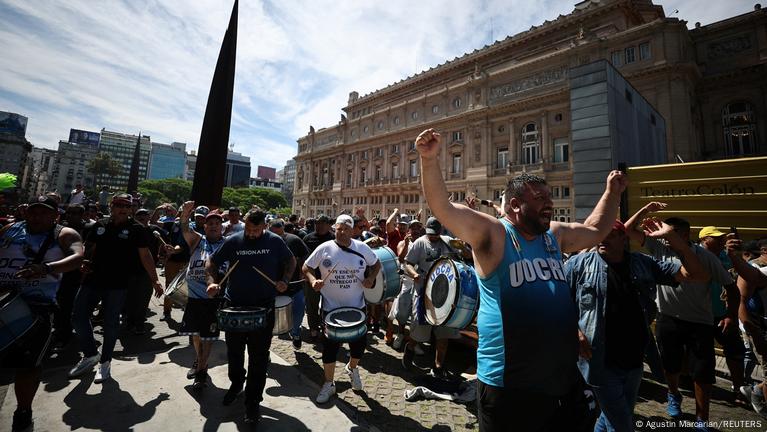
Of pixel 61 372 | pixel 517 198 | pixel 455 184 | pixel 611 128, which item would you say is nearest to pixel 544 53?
pixel 455 184

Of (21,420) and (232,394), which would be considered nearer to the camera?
(21,420)

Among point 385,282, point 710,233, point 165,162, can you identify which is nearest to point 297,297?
point 385,282

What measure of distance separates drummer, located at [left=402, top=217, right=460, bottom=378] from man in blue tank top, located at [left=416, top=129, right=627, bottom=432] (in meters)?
2.31

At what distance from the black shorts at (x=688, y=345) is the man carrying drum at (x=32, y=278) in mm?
6875

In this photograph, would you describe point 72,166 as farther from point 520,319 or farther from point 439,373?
point 520,319

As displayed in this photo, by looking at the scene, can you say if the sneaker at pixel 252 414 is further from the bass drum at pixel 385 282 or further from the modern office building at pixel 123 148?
the modern office building at pixel 123 148

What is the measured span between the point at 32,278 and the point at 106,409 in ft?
5.26

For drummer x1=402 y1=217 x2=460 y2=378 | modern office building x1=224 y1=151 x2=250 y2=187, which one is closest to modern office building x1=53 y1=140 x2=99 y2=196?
modern office building x1=224 y1=151 x2=250 y2=187

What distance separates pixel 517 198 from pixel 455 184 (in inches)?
1348

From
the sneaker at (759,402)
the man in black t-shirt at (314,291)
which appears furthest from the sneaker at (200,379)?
the sneaker at (759,402)

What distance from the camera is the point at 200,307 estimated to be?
168 inches

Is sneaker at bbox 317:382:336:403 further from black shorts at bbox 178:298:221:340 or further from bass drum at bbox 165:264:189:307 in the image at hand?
bass drum at bbox 165:264:189:307

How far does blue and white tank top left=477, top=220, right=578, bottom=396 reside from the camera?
1904 millimetres

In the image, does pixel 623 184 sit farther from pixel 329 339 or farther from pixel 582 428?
pixel 329 339
